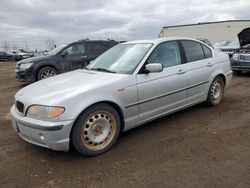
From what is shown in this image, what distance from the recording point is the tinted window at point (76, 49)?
32.4 ft

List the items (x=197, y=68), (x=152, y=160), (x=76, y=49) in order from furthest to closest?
(x=76, y=49)
(x=197, y=68)
(x=152, y=160)

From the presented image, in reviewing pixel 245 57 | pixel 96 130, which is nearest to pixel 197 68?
pixel 96 130

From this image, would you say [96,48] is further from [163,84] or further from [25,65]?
[163,84]

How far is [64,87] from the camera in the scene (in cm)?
365

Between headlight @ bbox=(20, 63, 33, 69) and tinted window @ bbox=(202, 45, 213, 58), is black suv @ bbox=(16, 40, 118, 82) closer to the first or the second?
headlight @ bbox=(20, 63, 33, 69)

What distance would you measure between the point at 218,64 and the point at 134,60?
2.24 metres

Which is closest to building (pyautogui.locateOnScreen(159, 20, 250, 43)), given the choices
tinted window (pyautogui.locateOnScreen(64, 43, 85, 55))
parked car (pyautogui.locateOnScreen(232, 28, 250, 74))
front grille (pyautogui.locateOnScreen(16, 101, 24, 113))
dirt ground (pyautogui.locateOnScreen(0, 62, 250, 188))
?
parked car (pyautogui.locateOnScreen(232, 28, 250, 74))

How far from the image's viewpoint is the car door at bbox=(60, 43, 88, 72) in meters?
9.69

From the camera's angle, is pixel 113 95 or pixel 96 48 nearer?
pixel 113 95

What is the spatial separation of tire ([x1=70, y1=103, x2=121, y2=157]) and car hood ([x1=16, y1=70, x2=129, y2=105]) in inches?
12.2

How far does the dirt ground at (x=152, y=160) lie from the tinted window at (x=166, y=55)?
1120 mm

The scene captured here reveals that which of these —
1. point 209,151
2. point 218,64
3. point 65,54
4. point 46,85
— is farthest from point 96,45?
point 209,151

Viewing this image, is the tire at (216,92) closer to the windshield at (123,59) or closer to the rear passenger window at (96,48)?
the windshield at (123,59)

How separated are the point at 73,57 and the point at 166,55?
5883 mm
